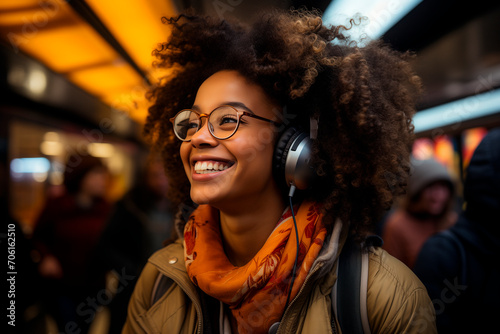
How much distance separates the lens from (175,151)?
1555mm

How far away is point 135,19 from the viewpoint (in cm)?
244

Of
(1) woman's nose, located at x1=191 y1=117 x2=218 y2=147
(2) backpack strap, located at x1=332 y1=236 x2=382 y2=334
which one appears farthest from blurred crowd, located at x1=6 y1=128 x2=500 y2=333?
(1) woman's nose, located at x1=191 y1=117 x2=218 y2=147

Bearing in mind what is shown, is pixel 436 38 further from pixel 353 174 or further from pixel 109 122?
pixel 109 122

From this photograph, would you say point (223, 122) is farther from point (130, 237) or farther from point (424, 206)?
point (424, 206)

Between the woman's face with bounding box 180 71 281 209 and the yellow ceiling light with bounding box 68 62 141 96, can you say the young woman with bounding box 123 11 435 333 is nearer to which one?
the woman's face with bounding box 180 71 281 209

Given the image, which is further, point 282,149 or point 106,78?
point 106,78

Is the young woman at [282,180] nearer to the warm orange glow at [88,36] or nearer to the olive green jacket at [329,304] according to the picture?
the olive green jacket at [329,304]

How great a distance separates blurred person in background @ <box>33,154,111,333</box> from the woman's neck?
183 cm

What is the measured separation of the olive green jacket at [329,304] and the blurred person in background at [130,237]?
116 centimetres

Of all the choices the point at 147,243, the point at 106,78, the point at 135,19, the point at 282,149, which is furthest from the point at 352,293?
the point at 106,78

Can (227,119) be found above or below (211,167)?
above

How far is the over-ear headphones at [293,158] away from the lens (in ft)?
3.69

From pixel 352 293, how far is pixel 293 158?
0.49 meters

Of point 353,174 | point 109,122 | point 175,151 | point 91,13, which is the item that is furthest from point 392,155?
point 109,122
